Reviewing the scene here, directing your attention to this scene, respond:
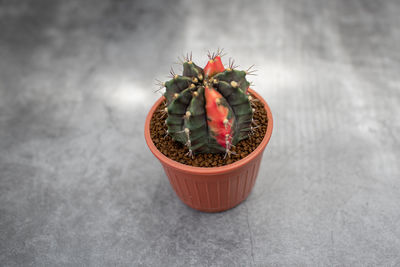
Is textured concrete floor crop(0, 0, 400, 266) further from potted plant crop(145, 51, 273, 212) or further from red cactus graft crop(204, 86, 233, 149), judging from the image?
red cactus graft crop(204, 86, 233, 149)

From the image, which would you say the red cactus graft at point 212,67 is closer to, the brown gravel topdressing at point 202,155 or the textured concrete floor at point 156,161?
the brown gravel topdressing at point 202,155

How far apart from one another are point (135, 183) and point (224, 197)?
58 cm

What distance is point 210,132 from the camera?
53.2 inches

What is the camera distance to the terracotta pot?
143 cm

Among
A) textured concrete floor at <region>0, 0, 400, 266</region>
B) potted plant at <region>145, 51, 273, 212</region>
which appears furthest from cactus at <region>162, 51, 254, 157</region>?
textured concrete floor at <region>0, 0, 400, 266</region>

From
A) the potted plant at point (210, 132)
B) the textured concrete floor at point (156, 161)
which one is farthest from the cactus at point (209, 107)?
the textured concrete floor at point (156, 161)

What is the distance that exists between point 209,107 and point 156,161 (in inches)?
34.1

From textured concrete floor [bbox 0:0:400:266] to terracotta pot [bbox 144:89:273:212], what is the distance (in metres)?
0.12

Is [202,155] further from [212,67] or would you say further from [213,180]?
[212,67]

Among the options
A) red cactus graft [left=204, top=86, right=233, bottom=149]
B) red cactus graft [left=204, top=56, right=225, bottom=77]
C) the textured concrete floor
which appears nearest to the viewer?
red cactus graft [left=204, top=86, right=233, bottom=149]

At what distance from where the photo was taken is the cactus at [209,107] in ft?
4.21

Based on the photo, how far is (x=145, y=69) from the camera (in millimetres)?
2518

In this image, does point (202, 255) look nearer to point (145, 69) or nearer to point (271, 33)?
point (145, 69)

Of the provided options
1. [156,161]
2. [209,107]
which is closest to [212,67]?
[209,107]
